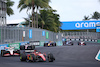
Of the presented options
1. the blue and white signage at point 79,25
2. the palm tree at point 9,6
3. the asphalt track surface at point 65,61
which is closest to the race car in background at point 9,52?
the asphalt track surface at point 65,61

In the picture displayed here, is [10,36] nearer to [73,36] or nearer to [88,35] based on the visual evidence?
[88,35]

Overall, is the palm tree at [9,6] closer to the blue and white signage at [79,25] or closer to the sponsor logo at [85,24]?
the blue and white signage at [79,25]

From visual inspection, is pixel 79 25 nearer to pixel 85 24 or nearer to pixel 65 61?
pixel 85 24

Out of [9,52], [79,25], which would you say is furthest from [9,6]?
[9,52]

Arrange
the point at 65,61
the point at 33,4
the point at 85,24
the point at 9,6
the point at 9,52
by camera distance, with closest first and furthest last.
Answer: the point at 65,61 < the point at 9,52 < the point at 33,4 < the point at 9,6 < the point at 85,24

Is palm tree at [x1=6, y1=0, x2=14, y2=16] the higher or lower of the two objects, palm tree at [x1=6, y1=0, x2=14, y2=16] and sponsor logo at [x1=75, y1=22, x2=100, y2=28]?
the higher

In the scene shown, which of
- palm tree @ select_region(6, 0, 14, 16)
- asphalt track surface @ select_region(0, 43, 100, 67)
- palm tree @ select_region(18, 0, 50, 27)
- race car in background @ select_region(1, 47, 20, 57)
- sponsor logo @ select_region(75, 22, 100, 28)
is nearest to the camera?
asphalt track surface @ select_region(0, 43, 100, 67)

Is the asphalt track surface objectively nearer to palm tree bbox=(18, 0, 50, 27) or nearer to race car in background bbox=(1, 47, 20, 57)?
race car in background bbox=(1, 47, 20, 57)

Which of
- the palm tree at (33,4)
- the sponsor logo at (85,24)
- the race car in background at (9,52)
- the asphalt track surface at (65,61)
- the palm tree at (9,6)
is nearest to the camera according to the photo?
the asphalt track surface at (65,61)

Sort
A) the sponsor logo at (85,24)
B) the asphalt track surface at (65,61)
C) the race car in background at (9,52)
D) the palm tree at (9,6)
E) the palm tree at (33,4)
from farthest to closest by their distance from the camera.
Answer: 1. the sponsor logo at (85,24)
2. the palm tree at (9,6)
3. the palm tree at (33,4)
4. the race car in background at (9,52)
5. the asphalt track surface at (65,61)

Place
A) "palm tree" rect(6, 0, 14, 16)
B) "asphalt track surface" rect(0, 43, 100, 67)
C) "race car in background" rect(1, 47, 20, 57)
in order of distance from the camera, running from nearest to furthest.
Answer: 1. "asphalt track surface" rect(0, 43, 100, 67)
2. "race car in background" rect(1, 47, 20, 57)
3. "palm tree" rect(6, 0, 14, 16)

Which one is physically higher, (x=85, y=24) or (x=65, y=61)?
(x=85, y=24)

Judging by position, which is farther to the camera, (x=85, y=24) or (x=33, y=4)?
(x=85, y=24)

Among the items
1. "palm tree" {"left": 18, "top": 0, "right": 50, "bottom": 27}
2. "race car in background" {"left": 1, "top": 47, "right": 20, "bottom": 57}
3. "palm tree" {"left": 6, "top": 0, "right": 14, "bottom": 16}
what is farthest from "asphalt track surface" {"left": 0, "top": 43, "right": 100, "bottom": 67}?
"palm tree" {"left": 6, "top": 0, "right": 14, "bottom": 16}
